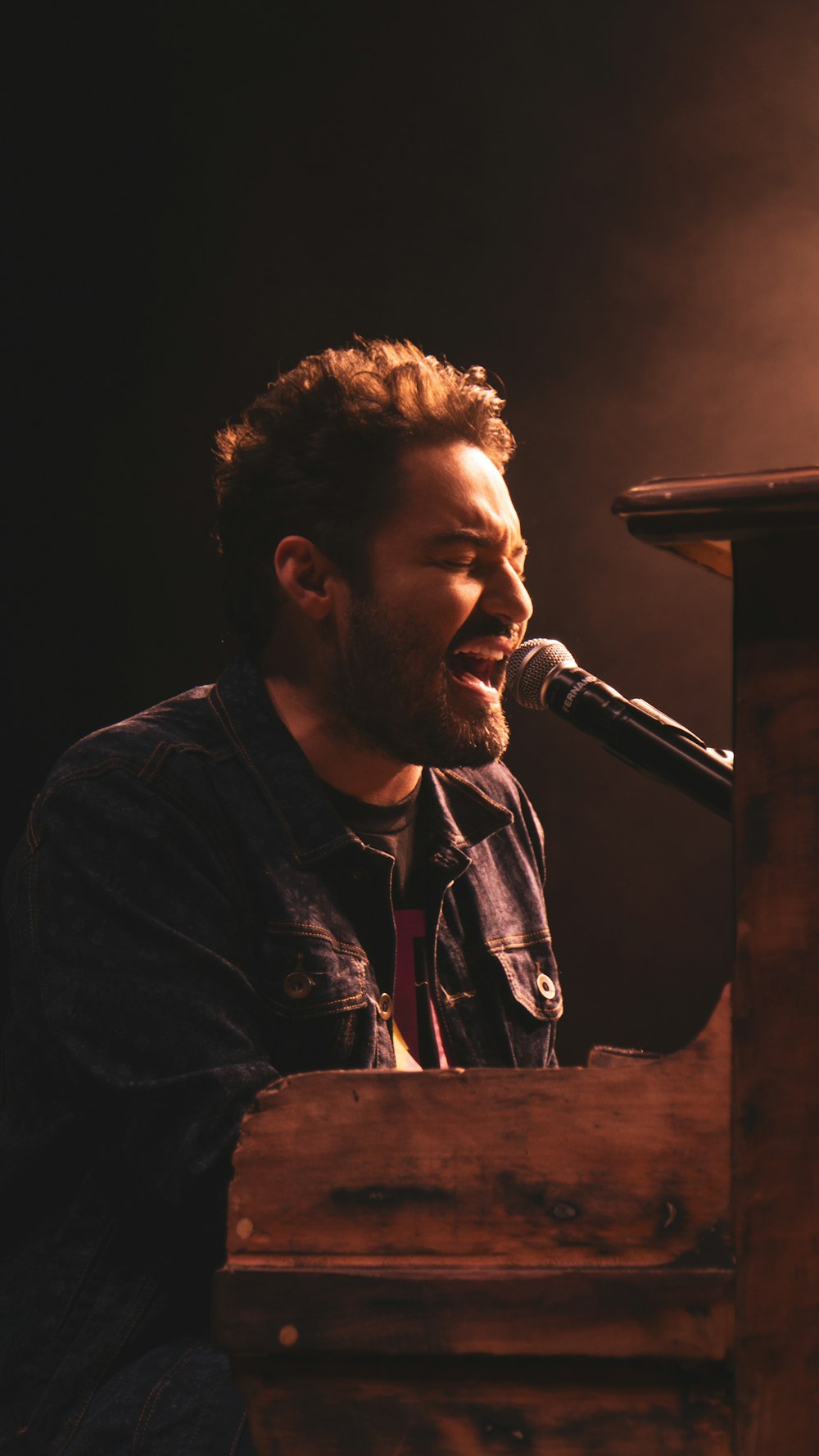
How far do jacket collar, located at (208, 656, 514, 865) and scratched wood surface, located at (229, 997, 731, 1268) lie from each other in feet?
2.26

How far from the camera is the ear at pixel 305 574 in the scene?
161 centimetres

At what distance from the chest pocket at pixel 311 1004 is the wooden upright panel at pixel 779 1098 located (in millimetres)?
673

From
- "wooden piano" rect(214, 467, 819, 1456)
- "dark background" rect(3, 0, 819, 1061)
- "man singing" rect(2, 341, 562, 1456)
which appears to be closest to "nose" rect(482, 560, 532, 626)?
"man singing" rect(2, 341, 562, 1456)

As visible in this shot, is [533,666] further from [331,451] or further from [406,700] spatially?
[331,451]

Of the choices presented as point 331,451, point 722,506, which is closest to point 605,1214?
point 722,506

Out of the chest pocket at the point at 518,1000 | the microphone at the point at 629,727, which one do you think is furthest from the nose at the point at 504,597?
the chest pocket at the point at 518,1000

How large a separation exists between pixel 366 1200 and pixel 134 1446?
55 centimetres

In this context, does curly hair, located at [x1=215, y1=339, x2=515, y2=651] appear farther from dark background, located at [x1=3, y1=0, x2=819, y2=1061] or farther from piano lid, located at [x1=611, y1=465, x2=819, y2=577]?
piano lid, located at [x1=611, y1=465, x2=819, y2=577]

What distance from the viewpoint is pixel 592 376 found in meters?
2.23

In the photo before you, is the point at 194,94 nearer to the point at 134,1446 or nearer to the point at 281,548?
the point at 281,548

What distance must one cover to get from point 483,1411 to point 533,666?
85cm

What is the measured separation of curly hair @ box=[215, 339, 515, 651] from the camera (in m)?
1.61

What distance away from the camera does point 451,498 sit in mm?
1557

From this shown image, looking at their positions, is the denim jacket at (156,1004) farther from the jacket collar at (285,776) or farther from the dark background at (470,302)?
the dark background at (470,302)
